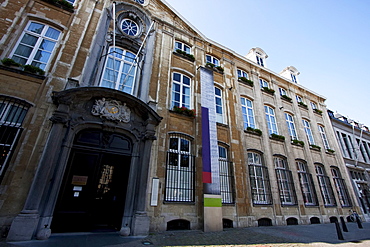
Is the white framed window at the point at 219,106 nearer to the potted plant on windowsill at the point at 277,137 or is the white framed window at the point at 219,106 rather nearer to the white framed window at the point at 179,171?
the white framed window at the point at 179,171

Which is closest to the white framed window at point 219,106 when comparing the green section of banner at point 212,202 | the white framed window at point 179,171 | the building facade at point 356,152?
the white framed window at point 179,171

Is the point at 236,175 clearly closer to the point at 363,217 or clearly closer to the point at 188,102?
the point at 188,102

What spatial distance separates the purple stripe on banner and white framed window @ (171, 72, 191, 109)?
1.17 meters

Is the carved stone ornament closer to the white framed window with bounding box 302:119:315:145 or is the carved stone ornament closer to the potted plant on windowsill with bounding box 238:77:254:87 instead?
the potted plant on windowsill with bounding box 238:77:254:87

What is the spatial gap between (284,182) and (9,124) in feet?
43.8

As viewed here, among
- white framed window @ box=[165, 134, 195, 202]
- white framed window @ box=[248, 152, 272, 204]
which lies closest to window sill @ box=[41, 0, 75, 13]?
white framed window @ box=[165, 134, 195, 202]

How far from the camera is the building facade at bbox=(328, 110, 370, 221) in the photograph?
14.3 meters

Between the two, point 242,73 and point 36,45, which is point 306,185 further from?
point 36,45

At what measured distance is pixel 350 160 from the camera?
1559 cm

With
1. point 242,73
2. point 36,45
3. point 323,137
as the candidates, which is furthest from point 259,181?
point 36,45

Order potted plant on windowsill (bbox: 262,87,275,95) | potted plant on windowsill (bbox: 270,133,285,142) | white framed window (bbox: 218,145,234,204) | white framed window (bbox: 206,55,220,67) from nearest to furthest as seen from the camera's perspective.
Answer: white framed window (bbox: 218,145,234,204) → potted plant on windowsill (bbox: 270,133,285,142) → white framed window (bbox: 206,55,220,67) → potted plant on windowsill (bbox: 262,87,275,95)

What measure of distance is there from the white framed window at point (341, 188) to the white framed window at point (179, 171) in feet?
40.6

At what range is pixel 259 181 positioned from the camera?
984 centimetres

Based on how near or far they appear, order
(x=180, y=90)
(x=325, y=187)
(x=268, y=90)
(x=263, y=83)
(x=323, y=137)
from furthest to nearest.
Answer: (x=323, y=137), (x=263, y=83), (x=268, y=90), (x=325, y=187), (x=180, y=90)
